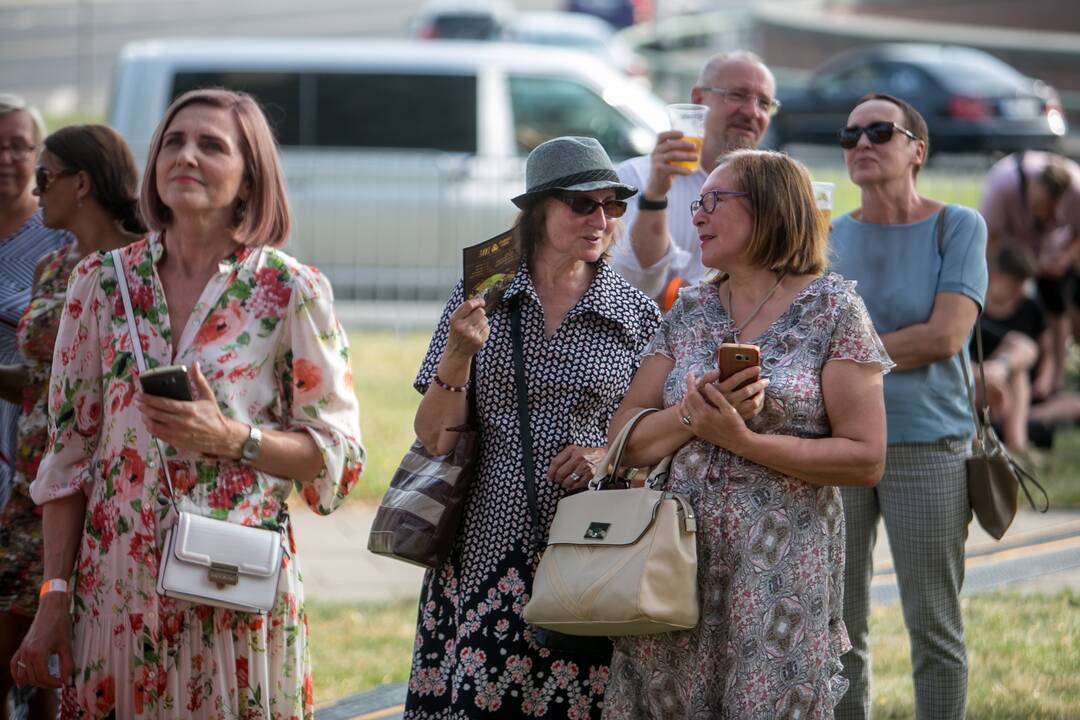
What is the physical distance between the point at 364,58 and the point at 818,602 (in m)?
11.8

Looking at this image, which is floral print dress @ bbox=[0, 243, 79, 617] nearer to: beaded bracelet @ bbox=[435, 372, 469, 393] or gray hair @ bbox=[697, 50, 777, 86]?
beaded bracelet @ bbox=[435, 372, 469, 393]

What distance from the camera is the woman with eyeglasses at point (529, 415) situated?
3.86m

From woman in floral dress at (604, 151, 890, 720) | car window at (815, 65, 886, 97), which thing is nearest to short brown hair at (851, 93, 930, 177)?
woman in floral dress at (604, 151, 890, 720)

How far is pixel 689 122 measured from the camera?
192 inches

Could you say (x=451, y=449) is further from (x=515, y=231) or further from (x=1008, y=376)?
(x=1008, y=376)

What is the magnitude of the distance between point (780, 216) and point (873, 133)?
1295 mm

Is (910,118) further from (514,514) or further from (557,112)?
(557,112)

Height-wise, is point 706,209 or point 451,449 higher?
point 706,209

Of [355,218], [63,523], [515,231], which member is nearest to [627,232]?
[515,231]

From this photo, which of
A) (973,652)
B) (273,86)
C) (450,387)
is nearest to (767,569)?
(450,387)

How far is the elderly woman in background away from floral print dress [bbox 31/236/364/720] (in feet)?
2.88

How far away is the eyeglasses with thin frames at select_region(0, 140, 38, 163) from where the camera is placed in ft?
17.4

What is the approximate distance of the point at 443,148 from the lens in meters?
14.4

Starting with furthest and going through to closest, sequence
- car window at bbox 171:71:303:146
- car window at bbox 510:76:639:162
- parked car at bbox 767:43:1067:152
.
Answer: parked car at bbox 767:43:1067:152 → car window at bbox 171:71:303:146 → car window at bbox 510:76:639:162
